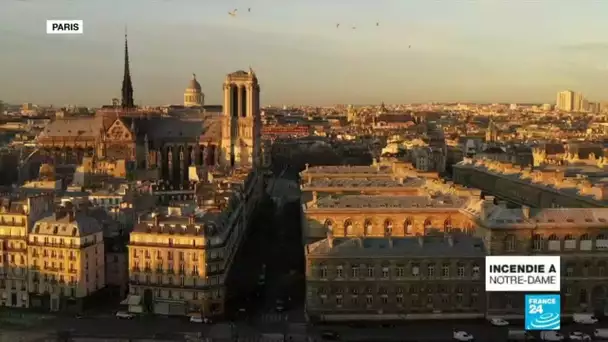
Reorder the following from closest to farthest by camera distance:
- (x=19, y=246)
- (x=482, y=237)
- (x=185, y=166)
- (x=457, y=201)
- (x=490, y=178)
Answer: (x=482, y=237), (x=19, y=246), (x=457, y=201), (x=490, y=178), (x=185, y=166)

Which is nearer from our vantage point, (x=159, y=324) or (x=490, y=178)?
(x=159, y=324)

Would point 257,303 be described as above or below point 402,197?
below

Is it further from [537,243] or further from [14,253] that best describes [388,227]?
[14,253]

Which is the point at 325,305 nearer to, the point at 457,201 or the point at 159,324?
the point at 159,324

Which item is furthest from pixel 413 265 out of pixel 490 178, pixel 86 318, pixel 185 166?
pixel 185 166

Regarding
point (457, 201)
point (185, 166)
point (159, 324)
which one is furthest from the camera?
point (185, 166)

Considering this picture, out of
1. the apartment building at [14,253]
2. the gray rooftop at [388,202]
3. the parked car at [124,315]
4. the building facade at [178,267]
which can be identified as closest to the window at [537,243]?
the gray rooftop at [388,202]

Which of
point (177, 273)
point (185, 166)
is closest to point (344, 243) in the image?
point (177, 273)
